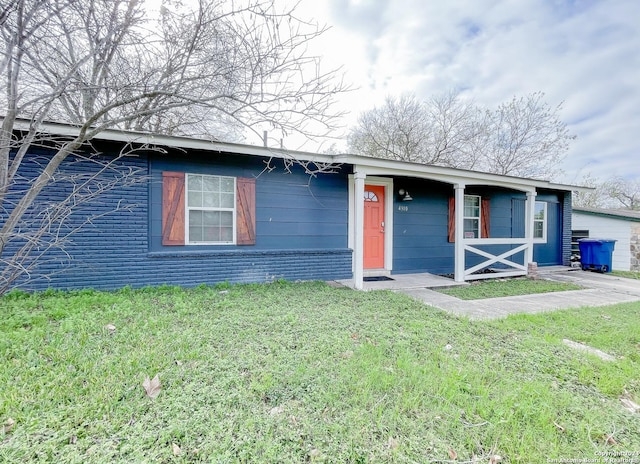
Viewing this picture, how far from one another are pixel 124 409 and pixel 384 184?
6.05 m

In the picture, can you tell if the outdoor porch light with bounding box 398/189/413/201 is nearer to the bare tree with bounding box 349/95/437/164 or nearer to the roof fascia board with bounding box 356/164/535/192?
the roof fascia board with bounding box 356/164/535/192

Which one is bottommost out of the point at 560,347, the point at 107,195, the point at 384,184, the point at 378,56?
the point at 560,347

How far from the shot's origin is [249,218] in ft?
18.1

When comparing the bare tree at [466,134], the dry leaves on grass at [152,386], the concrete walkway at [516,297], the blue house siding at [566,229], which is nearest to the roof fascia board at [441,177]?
the concrete walkway at [516,297]

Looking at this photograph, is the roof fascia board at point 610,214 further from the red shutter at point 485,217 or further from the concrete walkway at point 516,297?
the red shutter at point 485,217

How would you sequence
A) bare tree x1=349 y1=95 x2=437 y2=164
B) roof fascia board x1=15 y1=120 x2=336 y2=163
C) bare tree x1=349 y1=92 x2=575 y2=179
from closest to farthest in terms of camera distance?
roof fascia board x1=15 y1=120 x2=336 y2=163, bare tree x1=349 y1=92 x2=575 y2=179, bare tree x1=349 y1=95 x2=437 y2=164

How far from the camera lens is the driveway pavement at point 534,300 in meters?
4.30

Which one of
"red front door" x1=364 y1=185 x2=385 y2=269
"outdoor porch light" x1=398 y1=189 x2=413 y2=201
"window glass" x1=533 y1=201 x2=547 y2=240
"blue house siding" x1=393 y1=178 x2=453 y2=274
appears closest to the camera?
"red front door" x1=364 y1=185 x2=385 y2=269

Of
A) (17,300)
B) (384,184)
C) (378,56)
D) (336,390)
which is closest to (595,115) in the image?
(378,56)

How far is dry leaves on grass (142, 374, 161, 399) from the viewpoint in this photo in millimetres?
1950

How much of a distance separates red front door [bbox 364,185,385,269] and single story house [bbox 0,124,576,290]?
24 millimetres

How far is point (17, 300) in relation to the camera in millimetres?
3855

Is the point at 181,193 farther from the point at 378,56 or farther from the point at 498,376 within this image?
the point at 378,56

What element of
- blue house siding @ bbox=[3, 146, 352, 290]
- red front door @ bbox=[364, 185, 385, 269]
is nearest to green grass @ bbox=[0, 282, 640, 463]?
blue house siding @ bbox=[3, 146, 352, 290]
